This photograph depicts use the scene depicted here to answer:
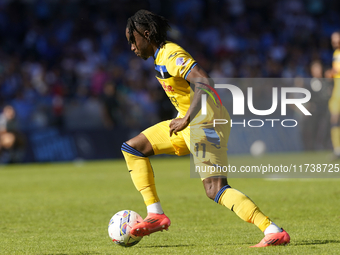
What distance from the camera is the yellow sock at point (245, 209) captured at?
15.1 ft

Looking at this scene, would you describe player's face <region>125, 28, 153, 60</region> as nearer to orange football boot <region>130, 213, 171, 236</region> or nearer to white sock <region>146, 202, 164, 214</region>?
white sock <region>146, 202, 164, 214</region>

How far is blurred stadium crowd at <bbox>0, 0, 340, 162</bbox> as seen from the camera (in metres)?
16.8

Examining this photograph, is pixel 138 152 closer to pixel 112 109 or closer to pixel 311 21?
pixel 112 109

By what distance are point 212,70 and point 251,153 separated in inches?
174

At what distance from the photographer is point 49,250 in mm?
4805

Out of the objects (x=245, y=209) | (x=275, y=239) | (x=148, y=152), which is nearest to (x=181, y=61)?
(x=148, y=152)

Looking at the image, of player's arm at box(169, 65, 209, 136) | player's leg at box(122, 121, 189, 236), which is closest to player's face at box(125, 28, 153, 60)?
player's arm at box(169, 65, 209, 136)

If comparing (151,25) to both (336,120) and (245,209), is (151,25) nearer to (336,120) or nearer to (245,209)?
(245,209)

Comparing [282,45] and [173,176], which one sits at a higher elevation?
[282,45]

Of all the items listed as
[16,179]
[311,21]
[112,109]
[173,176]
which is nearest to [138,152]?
[173,176]

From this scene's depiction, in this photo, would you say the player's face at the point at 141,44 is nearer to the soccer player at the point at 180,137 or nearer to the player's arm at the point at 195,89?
the soccer player at the point at 180,137

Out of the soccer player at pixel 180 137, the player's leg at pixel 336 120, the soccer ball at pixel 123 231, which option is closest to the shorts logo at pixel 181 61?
the soccer player at pixel 180 137

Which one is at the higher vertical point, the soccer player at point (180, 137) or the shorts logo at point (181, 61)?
the shorts logo at point (181, 61)

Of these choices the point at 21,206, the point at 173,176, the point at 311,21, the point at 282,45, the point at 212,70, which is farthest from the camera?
the point at 311,21
